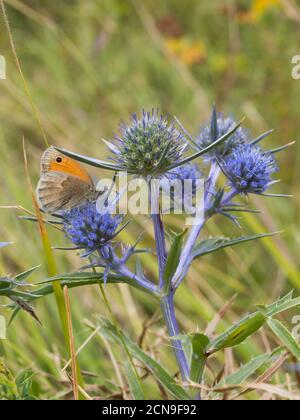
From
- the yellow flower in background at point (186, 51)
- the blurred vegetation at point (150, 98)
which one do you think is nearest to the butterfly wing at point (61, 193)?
the blurred vegetation at point (150, 98)

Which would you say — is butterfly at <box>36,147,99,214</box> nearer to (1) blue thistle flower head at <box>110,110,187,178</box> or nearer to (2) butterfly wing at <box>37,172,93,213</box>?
(2) butterfly wing at <box>37,172,93,213</box>

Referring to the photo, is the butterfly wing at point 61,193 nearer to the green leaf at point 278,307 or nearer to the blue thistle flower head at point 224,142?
the blue thistle flower head at point 224,142

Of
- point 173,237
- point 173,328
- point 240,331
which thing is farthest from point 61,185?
point 240,331

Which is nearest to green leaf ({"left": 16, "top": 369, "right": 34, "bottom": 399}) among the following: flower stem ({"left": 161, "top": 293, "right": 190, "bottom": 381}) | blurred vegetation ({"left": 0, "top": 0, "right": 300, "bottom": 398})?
flower stem ({"left": 161, "top": 293, "right": 190, "bottom": 381})

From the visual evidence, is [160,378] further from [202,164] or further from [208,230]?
[208,230]

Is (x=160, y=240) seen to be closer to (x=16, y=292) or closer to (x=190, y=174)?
(x=190, y=174)
